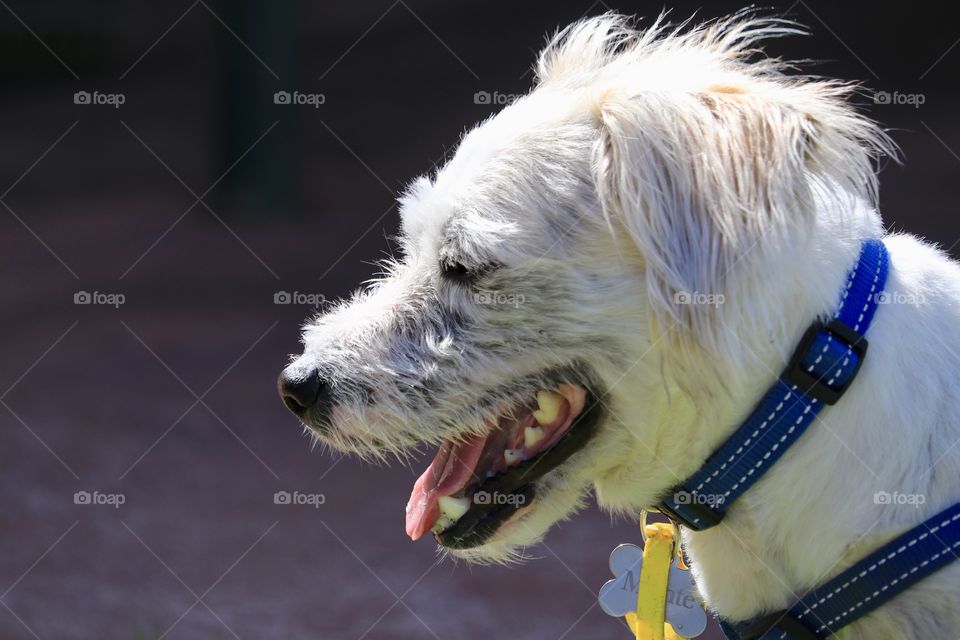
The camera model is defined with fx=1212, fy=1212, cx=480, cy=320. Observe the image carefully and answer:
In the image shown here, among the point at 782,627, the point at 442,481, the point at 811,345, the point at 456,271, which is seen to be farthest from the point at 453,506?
the point at 811,345

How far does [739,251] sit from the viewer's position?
200 cm

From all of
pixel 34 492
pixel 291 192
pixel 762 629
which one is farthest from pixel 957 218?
pixel 762 629

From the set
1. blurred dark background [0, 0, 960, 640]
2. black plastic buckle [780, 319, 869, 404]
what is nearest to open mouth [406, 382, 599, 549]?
black plastic buckle [780, 319, 869, 404]

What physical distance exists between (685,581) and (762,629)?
0.39 m

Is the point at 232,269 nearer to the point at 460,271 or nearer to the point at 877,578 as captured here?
the point at 460,271

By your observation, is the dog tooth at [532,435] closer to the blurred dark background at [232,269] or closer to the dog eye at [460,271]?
the dog eye at [460,271]

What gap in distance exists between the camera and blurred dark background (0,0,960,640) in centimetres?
484

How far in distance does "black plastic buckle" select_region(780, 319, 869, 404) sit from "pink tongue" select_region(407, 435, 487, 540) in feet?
2.10

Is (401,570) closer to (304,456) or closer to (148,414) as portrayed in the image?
(304,456)

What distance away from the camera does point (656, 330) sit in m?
2.13

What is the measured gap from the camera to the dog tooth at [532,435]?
91.0 inches

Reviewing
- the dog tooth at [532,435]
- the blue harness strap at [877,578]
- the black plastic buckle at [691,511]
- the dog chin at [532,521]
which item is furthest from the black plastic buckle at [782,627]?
the dog tooth at [532,435]

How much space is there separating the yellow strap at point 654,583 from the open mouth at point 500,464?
1.31 ft

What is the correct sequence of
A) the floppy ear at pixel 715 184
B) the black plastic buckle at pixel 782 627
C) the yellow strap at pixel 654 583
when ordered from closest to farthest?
the floppy ear at pixel 715 184, the black plastic buckle at pixel 782 627, the yellow strap at pixel 654 583
